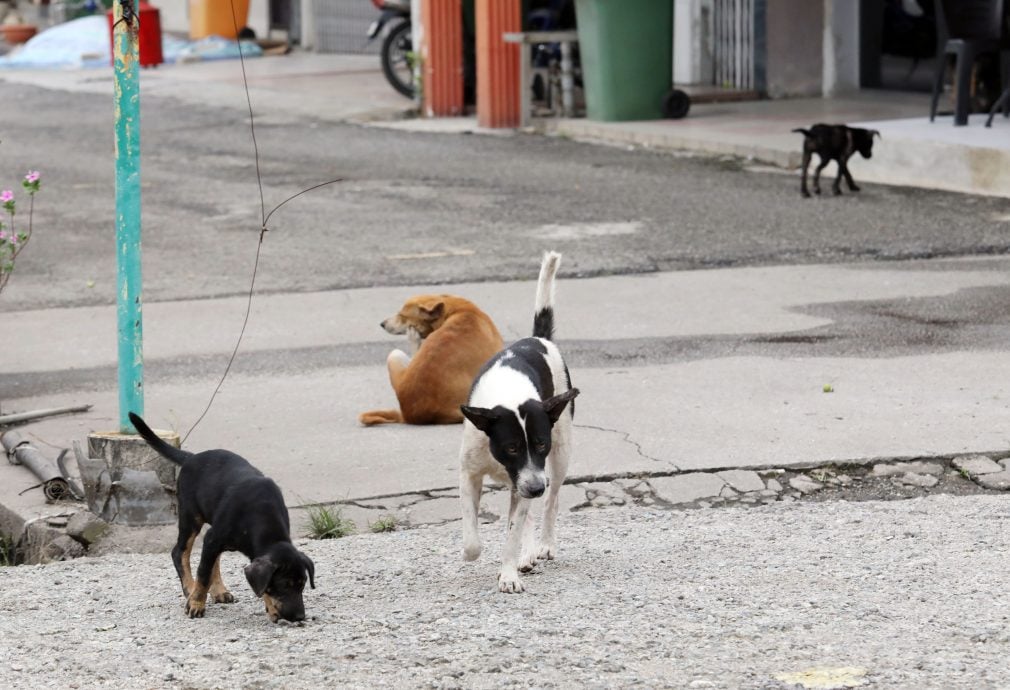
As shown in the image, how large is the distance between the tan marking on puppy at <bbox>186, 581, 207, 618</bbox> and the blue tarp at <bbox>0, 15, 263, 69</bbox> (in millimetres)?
23413

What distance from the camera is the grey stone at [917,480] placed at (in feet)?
20.1

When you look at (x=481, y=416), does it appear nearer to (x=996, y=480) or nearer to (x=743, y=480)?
(x=743, y=480)

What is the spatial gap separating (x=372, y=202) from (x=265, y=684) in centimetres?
931

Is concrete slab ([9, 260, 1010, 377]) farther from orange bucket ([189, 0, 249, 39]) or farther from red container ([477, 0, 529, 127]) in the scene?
orange bucket ([189, 0, 249, 39])

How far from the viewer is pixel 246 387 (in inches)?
305

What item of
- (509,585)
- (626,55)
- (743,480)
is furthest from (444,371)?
(626,55)

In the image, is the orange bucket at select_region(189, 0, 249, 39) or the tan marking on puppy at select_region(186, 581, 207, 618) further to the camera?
the orange bucket at select_region(189, 0, 249, 39)

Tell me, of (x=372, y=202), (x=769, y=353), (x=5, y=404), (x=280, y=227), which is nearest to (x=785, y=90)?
(x=372, y=202)

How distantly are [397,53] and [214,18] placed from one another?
9786 millimetres

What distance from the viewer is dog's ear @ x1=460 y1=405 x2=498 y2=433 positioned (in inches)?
189

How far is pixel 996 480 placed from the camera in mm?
6125

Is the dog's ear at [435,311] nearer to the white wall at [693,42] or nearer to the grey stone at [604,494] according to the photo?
the grey stone at [604,494]

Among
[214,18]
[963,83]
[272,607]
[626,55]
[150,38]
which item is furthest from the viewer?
[214,18]

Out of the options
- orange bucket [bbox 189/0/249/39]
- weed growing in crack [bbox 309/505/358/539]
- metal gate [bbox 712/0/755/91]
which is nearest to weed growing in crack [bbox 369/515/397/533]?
weed growing in crack [bbox 309/505/358/539]
